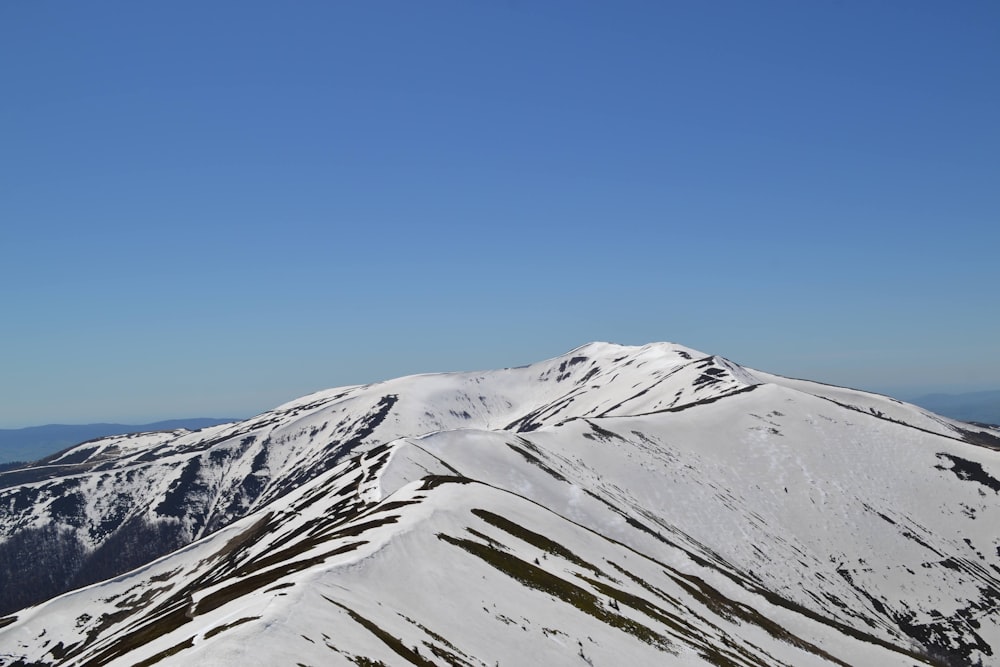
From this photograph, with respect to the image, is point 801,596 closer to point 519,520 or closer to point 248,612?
point 519,520

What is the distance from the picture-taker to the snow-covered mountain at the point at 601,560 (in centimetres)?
4353

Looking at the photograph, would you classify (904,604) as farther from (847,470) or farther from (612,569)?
(612,569)

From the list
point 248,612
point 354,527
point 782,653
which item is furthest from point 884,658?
point 248,612

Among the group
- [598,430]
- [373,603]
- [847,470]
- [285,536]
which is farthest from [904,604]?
[373,603]

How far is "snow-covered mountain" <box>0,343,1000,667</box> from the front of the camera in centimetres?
4353

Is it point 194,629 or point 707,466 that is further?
point 707,466

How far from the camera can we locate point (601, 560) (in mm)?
78125

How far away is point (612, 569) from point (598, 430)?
90448 mm

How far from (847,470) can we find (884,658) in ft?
283

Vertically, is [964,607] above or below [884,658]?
below

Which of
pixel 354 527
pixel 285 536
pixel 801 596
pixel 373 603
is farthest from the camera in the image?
pixel 801 596

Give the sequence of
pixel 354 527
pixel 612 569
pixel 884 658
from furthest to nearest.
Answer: pixel 884 658 → pixel 612 569 → pixel 354 527

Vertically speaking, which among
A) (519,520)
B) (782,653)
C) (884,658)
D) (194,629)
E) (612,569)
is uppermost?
(194,629)

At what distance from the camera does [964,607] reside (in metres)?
132
